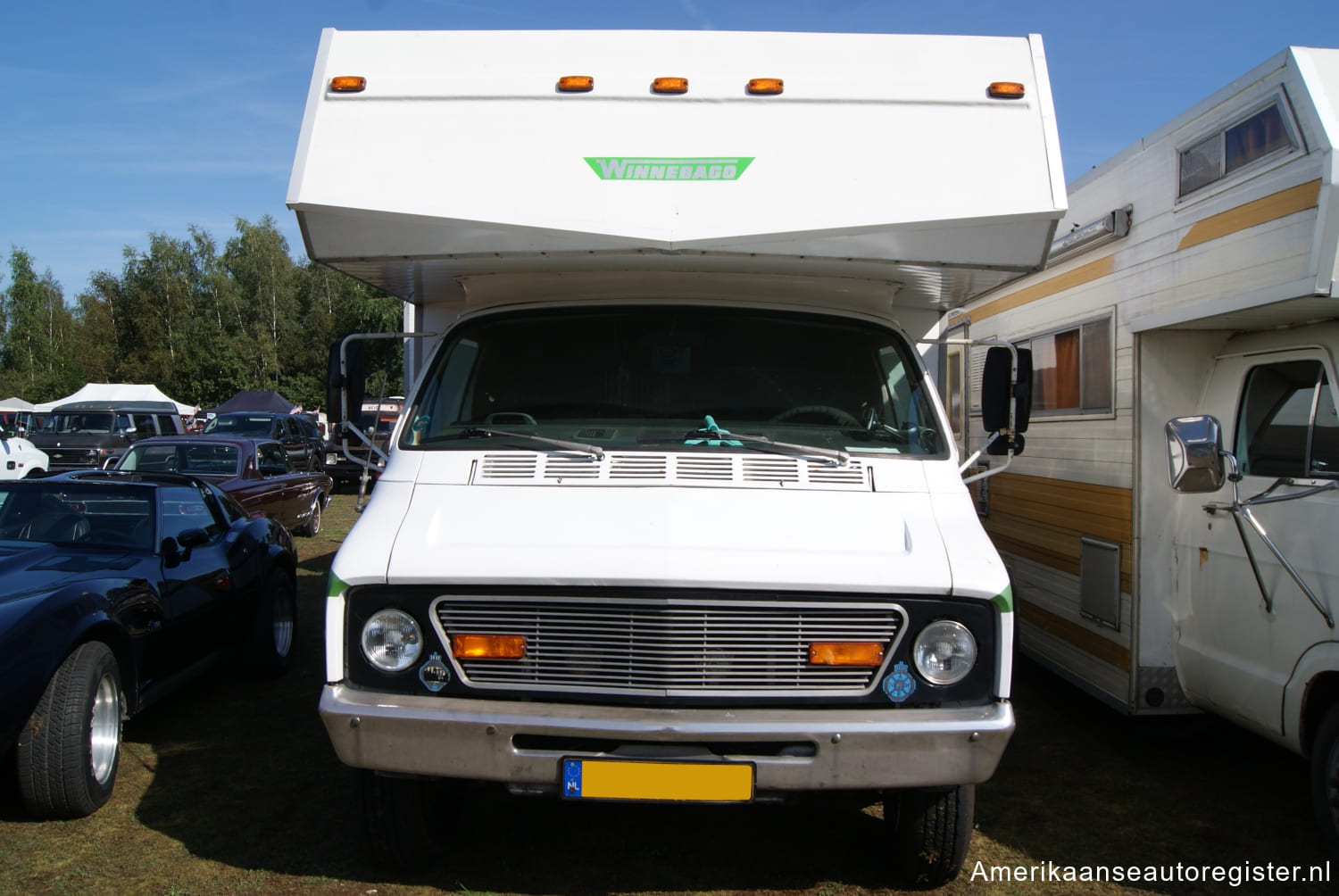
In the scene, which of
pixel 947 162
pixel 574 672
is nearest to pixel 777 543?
pixel 574 672

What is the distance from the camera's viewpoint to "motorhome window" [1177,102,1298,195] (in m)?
4.14

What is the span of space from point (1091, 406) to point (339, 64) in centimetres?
420

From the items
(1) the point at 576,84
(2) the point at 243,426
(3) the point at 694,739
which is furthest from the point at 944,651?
(2) the point at 243,426

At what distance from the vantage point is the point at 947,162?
3.97 metres

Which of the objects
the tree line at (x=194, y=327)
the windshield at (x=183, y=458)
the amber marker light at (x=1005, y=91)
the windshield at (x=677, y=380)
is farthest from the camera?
the tree line at (x=194, y=327)

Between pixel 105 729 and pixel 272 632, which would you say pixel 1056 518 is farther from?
pixel 105 729

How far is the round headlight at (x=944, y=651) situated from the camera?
10.8 ft

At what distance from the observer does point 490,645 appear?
10.9 feet

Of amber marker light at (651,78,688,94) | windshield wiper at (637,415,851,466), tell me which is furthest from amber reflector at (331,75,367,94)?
windshield wiper at (637,415,851,466)

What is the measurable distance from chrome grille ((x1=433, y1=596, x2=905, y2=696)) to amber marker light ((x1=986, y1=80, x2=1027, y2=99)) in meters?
2.22

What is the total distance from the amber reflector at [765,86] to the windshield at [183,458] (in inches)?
366

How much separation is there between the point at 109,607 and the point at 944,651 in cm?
374

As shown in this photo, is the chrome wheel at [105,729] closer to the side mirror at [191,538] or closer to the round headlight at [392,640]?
the side mirror at [191,538]

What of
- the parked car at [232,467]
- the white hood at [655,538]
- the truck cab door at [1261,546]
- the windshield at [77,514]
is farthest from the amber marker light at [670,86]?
the parked car at [232,467]
